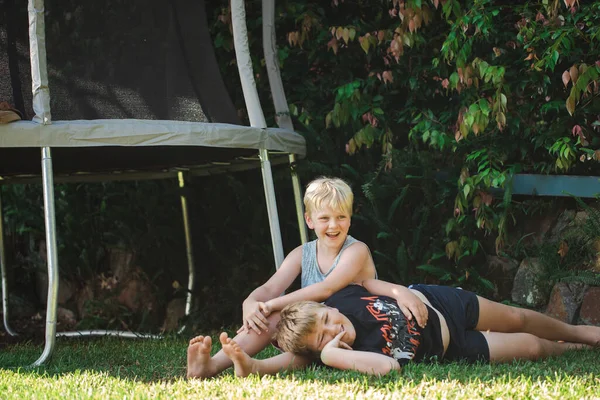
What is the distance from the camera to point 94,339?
4.99m

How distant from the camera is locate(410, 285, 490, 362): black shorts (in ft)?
10.5

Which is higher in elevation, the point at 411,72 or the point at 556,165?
the point at 411,72

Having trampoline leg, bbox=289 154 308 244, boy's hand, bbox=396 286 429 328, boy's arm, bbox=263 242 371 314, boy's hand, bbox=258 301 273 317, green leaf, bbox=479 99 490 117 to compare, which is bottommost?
boy's hand, bbox=396 286 429 328

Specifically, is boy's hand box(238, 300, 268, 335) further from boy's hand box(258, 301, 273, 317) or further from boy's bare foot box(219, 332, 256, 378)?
boy's bare foot box(219, 332, 256, 378)

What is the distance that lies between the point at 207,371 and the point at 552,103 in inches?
90.5

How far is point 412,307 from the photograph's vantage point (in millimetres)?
3086

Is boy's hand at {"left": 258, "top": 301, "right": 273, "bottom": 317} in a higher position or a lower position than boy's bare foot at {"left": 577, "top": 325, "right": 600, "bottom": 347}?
higher

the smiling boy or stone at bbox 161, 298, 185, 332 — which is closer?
the smiling boy

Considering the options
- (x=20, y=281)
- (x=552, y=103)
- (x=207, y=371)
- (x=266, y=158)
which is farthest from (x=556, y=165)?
(x=20, y=281)

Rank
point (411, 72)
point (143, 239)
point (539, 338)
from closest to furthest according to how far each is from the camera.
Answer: point (539, 338) < point (411, 72) < point (143, 239)

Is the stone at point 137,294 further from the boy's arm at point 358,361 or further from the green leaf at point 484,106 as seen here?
the boy's arm at point 358,361

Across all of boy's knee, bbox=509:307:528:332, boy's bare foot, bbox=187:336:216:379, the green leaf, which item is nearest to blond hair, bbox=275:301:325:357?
boy's bare foot, bbox=187:336:216:379

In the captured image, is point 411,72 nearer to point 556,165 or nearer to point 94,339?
point 556,165

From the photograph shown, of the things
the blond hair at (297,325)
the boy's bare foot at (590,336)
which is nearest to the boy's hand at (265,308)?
the blond hair at (297,325)
